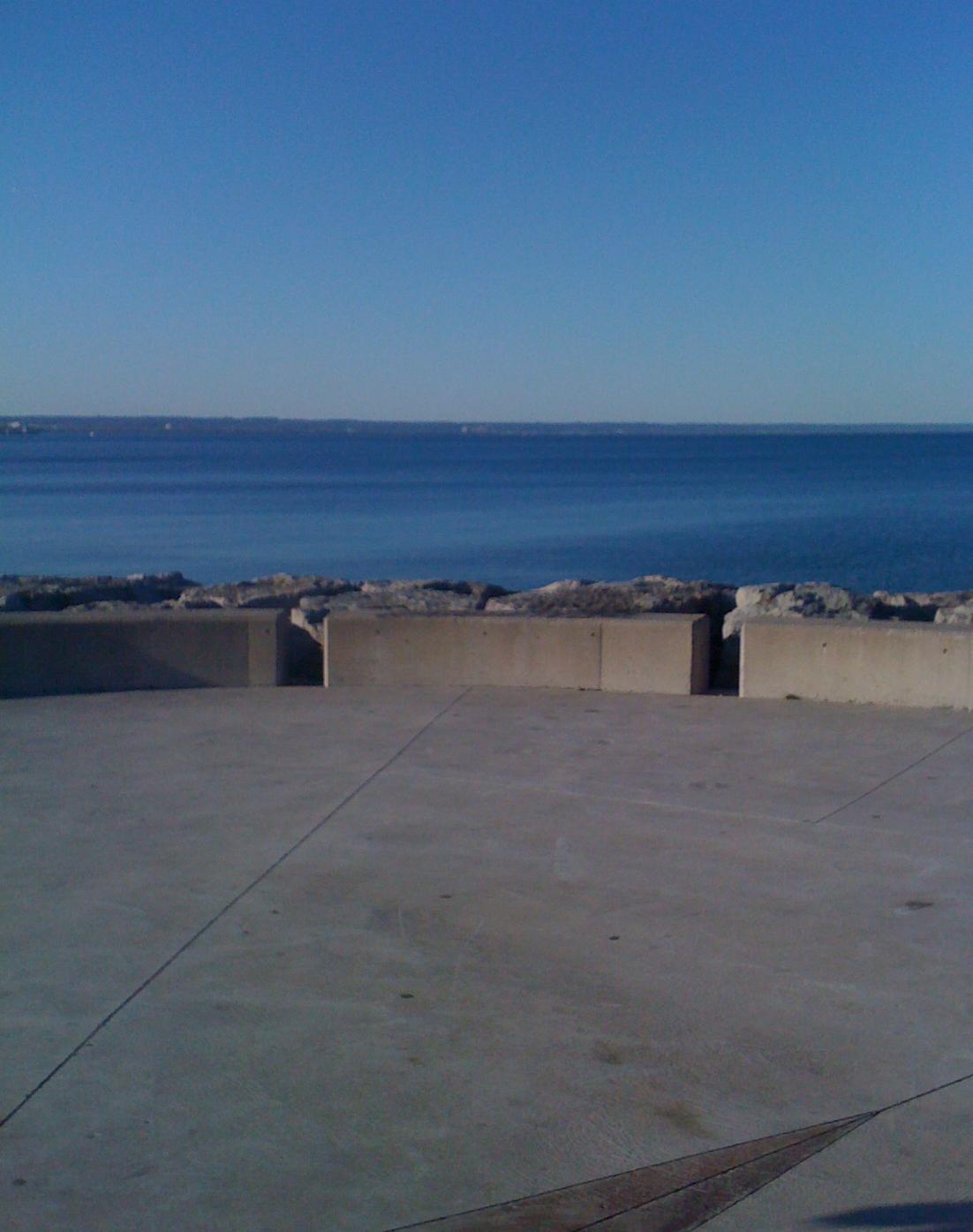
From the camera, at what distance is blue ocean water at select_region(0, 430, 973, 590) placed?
141 ft

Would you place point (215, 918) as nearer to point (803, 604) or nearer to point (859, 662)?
point (859, 662)

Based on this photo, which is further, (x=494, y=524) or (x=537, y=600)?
(x=494, y=524)

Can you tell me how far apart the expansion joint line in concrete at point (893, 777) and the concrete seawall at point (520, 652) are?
2071 millimetres

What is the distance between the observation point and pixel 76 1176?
12.1 ft

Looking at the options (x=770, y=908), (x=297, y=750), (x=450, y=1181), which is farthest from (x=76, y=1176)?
(x=297, y=750)

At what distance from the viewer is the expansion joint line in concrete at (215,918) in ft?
13.9

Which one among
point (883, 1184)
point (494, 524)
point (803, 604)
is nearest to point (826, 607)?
point (803, 604)

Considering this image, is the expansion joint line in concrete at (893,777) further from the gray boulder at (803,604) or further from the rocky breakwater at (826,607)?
the gray boulder at (803,604)

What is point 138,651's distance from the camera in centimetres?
1048

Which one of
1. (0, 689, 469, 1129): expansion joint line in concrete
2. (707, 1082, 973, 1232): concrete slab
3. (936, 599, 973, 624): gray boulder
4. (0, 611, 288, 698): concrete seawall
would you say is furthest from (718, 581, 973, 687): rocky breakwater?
(707, 1082, 973, 1232): concrete slab

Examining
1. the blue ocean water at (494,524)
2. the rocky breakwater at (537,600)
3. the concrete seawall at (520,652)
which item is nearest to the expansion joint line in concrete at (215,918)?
the concrete seawall at (520,652)

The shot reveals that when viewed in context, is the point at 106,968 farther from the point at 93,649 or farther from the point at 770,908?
the point at 93,649

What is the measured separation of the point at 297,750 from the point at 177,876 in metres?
2.40

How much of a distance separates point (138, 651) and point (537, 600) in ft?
28.4
